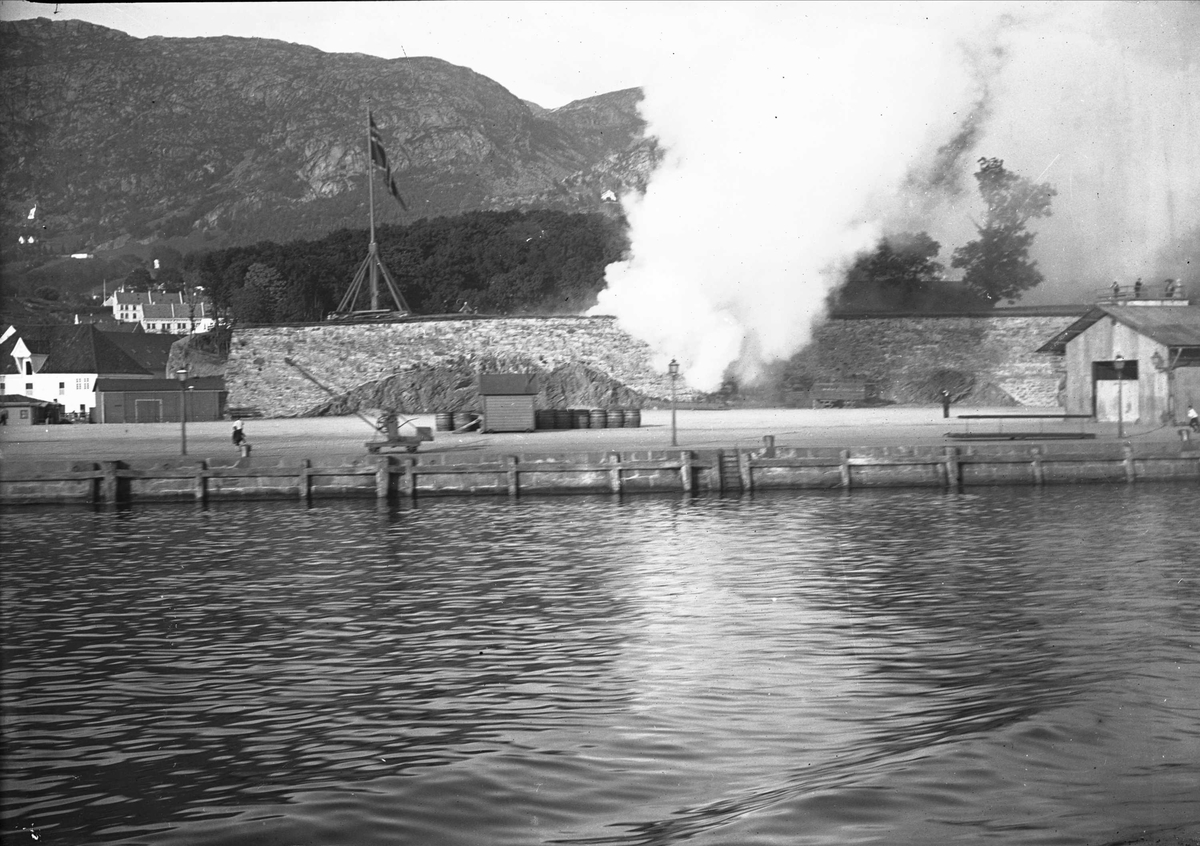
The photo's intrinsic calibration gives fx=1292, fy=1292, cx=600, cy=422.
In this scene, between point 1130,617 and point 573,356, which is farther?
point 573,356

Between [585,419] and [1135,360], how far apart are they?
872 inches

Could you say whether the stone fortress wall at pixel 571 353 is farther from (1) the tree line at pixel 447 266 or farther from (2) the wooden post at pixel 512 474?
(2) the wooden post at pixel 512 474

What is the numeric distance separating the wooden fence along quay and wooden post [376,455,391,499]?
3 centimetres

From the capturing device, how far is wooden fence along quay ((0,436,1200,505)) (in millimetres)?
33250

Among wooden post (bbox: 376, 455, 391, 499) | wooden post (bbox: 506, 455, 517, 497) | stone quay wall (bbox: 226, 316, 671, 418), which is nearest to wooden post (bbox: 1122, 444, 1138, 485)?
wooden post (bbox: 506, 455, 517, 497)

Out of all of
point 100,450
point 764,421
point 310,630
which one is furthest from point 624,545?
point 764,421

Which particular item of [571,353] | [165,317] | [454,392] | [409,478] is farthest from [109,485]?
[165,317]

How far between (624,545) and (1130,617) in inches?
407

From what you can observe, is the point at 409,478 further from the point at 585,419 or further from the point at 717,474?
the point at 585,419

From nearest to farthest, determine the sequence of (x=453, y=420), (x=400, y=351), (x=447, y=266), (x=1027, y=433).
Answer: (x=1027, y=433), (x=453, y=420), (x=400, y=351), (x=447, y=266)

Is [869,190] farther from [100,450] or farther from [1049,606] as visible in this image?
[1049,606]

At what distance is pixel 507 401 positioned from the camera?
51156mm

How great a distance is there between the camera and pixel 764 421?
186 feet

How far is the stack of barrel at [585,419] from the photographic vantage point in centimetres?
5541
